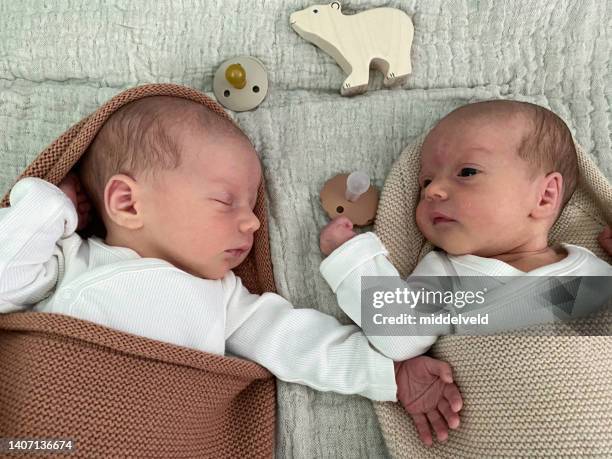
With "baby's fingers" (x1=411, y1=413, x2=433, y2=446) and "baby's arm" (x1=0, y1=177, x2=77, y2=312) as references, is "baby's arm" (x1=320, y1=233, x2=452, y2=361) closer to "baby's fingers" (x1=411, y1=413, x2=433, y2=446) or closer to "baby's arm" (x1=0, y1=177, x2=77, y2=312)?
"baby's fingers" (x1=411, y1=413, x2=433, y2=446)

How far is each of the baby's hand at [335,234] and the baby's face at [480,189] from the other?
0.17 metres

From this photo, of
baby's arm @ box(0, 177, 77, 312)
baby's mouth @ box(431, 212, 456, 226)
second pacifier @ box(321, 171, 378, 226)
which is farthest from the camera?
second pacifier @ box(321, 171, 378, 226)

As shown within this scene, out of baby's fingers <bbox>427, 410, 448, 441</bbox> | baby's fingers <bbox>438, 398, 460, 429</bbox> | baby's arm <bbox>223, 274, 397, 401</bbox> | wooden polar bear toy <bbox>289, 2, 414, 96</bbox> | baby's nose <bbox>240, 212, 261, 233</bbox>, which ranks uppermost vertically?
wooden polar bear toy <bbox>289, 2, 414, 96</bbox>

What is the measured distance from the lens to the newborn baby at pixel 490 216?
3.53 ft

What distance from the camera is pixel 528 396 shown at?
0.96m

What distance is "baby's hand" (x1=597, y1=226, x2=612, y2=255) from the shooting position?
117cm

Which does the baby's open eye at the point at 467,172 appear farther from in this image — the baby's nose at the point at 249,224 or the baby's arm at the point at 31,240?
the baby's arm at the point at 31,240

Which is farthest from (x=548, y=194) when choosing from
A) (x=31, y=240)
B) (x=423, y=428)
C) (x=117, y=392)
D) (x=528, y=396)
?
(x=31, y=240)

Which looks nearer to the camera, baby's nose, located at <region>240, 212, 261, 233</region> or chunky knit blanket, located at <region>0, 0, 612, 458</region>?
baby's nose, located at <region>240, 212, 261, 233</region>

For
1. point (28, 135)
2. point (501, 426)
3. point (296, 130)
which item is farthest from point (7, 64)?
point (501, 426)

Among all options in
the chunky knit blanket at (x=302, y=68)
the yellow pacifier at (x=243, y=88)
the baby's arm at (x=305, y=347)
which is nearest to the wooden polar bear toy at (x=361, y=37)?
the chunky knit blanket at (x=302, y=68)

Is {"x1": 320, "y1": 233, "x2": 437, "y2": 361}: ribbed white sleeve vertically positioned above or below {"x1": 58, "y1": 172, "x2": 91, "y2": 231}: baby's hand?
below

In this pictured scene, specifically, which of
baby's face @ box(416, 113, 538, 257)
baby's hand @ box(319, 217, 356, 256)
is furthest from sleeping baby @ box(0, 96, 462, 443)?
baby's face @ box(416, 113, 538, 257)

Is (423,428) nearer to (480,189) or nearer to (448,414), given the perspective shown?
(448,414)
